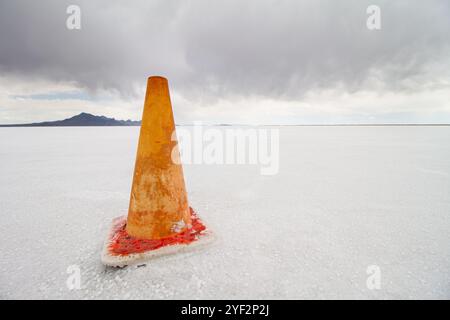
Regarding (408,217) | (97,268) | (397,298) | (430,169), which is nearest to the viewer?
(397,298)

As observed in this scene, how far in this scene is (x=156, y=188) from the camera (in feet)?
7.91

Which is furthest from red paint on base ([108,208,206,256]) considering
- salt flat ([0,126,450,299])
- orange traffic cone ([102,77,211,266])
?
salt flat ([0,126,450,299])

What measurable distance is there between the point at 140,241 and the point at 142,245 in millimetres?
100

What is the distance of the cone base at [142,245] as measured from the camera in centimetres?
205

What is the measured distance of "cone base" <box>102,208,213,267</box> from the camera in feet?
6.74

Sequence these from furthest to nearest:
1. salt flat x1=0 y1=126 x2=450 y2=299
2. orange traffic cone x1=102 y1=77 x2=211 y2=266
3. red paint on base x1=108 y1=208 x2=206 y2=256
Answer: orange traffic cone x1=102 y1=77 x2=211 y2=266 → red paint on base x1=108 y1=208 x2=206 y2=256 → salt flat x1=0 y1=126 x2=450 y2=299

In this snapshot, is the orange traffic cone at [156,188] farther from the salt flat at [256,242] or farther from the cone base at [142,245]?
the salt flat at [256,242]

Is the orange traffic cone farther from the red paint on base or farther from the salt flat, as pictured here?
the salt flat

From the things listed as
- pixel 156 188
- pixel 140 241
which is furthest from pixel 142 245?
pixel 156 188

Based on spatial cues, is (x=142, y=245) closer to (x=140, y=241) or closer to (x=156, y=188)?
(x=140, y=241)
